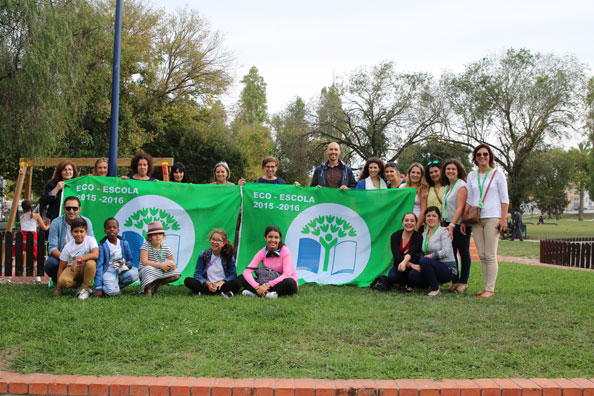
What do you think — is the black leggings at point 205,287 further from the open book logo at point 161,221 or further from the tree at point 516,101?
the tree at point 516,101

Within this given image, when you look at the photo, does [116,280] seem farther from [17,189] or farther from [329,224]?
[17,189]

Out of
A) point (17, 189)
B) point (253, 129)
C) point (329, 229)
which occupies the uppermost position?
point (253, 129)

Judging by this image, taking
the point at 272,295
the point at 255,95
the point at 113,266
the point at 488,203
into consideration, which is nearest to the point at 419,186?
the point at 488,203

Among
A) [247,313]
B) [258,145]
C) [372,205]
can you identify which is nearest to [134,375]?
[247,313]

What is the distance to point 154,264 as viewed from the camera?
6848mm

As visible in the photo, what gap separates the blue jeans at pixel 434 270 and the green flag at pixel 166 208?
3.12 meters

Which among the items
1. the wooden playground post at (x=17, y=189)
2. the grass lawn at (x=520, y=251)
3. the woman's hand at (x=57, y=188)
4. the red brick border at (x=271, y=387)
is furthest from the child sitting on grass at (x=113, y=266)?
the grass lawn at (x=520, y=251)

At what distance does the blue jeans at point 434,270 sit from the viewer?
23.4ft

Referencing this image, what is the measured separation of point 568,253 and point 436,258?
8273mm

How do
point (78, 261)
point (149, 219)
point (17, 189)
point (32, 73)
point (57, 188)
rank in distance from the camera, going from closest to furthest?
point (78, 261) < point (57, 188) < point (149, 219) < point (17, 189) < point (32, 73)

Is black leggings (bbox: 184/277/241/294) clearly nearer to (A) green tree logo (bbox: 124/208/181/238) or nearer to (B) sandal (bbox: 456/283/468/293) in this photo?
(A) green tree logo (bbox: 124/208/181/238)

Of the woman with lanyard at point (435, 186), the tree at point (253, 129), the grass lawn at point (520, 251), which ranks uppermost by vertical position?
the tree at point (253, 129)

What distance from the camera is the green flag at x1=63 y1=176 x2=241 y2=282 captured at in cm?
800

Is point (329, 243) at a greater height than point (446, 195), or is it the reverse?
point (446, 195)
